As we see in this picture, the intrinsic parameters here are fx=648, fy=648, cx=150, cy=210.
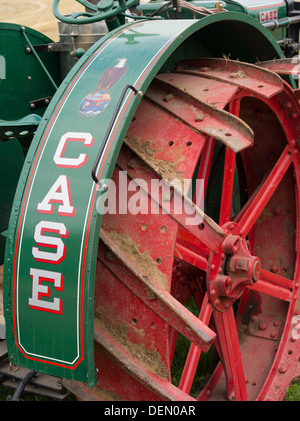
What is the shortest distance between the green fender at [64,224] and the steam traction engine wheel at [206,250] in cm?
17

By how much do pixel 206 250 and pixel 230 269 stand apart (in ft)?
0.66

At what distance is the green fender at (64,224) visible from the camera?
1.83 metres

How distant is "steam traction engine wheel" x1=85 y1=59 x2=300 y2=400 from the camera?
2.04 m

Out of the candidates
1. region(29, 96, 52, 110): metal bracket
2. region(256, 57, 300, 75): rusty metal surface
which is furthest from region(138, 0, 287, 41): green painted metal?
region(29, 96, 52, 110): metal bracket

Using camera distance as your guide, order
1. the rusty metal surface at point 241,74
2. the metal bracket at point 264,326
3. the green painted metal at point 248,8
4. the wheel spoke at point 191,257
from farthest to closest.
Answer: the green painted metal at point 248,8 < the metal bracket at point 264,326 < the wheel spoke at point 191,257 < the rusty metal surface at point 241,74

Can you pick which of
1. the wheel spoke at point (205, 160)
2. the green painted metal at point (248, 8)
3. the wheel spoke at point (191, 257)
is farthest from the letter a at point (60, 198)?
the green painted metal at point (248, 8)

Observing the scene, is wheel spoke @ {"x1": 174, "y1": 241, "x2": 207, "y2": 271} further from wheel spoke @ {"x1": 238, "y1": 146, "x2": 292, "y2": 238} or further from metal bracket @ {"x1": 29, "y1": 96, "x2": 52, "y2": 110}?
metal bracket @ {"x1": 29, "y1": 96, "x2": 52, "y2": 110}

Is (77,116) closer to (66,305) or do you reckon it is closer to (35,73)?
(66,305)

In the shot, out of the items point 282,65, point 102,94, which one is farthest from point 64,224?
point 282,65

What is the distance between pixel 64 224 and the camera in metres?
1.86

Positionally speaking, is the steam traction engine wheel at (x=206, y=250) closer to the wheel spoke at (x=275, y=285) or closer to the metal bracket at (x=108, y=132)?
the wheel spoke at (x=275, y=285)

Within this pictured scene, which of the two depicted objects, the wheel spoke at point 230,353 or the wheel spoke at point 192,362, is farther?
the wheel spoke at point 230,353

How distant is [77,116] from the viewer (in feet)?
6.48

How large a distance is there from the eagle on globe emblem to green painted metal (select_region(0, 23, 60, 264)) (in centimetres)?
83
